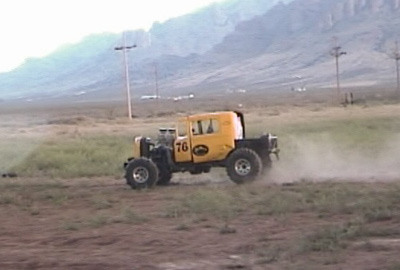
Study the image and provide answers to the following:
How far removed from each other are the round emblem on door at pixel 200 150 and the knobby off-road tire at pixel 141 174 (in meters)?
1.11

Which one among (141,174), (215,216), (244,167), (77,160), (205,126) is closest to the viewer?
(215,216)

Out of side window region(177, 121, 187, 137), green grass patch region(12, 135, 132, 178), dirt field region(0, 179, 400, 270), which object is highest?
side window region(177, 121, 187, 137)

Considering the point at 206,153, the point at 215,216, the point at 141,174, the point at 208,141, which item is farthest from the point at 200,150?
the point at 215,216

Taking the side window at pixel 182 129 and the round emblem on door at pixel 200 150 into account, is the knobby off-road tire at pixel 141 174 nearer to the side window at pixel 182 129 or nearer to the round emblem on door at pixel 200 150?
the round emblem on door at pixel 200 150

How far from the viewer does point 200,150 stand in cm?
2688

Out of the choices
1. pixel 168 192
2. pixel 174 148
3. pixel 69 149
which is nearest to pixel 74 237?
pixel 168 192

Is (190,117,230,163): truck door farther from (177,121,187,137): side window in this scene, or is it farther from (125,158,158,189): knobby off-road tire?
(125,158,158,189): knobby off-road tire

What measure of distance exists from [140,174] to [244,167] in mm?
2674

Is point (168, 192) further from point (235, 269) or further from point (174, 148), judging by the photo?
point (235, 269)

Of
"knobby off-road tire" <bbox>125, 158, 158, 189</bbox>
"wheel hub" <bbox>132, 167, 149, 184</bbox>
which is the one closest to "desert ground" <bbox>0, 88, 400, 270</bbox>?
"knobby off-road tire" <bbox>125, 158, 158, 189</bbox>

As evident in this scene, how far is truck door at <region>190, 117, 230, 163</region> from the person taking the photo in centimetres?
2681

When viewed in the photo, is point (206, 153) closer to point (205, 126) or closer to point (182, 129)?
point (205, 126)

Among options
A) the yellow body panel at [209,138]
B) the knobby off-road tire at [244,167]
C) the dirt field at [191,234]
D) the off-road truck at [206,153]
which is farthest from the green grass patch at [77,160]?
the dirt field at [191,234]

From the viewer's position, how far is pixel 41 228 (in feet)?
64.1
